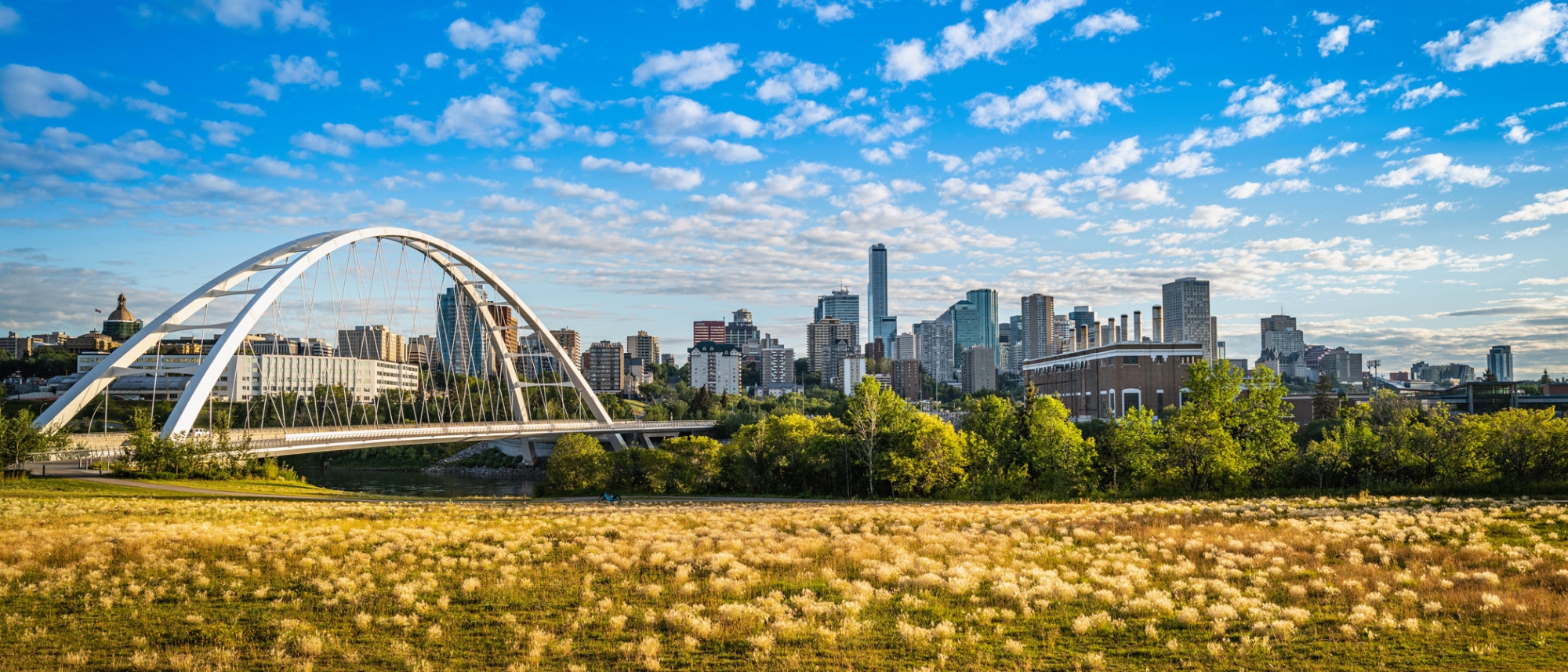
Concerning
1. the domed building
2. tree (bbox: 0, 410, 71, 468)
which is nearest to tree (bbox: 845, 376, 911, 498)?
tree (bbox: 0, 410, 71, 468)

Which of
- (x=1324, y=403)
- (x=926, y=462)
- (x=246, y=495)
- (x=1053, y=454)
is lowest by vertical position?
(x=246, y=495)

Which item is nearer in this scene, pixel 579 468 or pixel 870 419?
pixel 870 419

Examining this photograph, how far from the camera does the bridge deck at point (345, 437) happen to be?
159 feet

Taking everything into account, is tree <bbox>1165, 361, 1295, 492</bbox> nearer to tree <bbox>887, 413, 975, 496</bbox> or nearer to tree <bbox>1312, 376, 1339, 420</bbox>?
tree <bbox>887, 413, 975, 496</bbox>

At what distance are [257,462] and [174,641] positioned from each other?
46445mm

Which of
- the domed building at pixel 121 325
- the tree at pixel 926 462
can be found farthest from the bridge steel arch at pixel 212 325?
the domed building at pixel 121 325

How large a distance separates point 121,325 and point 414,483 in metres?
92.7

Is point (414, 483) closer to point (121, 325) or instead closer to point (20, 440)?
point (20, 440)

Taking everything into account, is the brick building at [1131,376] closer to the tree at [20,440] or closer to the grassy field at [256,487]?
the grassy field at [256,487]

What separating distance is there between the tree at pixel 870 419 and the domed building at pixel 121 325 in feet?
444

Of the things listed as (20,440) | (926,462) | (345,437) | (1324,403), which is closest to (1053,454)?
(926,462)

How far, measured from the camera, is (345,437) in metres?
58.2

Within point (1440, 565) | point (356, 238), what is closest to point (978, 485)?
point (1440, 565)

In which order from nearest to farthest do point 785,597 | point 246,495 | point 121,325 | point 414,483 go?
point 785,597, point 246,495, point 414,483, point 121,325
